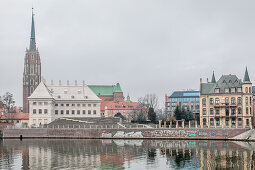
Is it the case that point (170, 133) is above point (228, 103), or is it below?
below

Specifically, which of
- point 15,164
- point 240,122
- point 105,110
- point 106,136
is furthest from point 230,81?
point 105,110

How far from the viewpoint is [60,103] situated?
459ft

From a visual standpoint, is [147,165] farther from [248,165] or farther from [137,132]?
[137,132]

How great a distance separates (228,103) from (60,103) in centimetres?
6098

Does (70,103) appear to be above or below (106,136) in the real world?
above

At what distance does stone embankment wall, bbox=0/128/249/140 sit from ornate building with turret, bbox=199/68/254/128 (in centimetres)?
802

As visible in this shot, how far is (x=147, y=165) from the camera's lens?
5388 centimetres

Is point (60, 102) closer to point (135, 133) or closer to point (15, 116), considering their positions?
point (15, 116)

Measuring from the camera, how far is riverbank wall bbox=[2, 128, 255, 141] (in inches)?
3782

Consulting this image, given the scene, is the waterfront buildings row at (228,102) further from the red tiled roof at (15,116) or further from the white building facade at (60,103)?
the red tiled roof at (15,116)

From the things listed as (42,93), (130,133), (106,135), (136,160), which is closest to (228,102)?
(130,133)

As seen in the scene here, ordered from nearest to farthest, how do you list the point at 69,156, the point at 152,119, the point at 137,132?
1. the point at 69,156
2. the point at 137,132
3. the point at 152,119

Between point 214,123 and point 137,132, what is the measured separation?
21.9m

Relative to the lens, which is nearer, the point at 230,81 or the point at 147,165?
the point at 147,165
